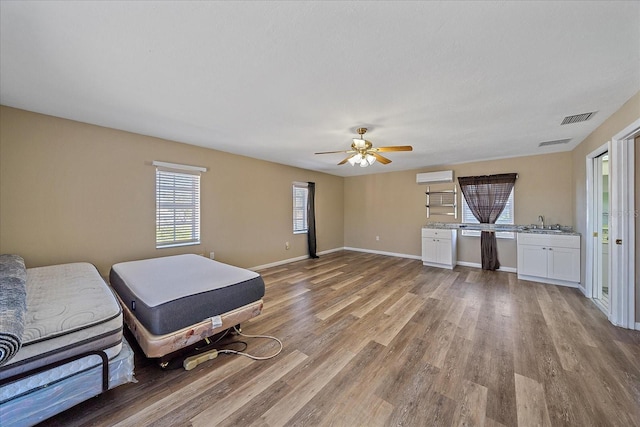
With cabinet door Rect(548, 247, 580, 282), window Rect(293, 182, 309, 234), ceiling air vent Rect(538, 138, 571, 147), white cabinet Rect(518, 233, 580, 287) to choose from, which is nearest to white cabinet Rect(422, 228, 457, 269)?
white cabinet Rect(518, 233, 580, 287)

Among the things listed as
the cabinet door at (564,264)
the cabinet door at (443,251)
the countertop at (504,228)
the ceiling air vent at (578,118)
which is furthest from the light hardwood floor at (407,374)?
the ceiling air vent at (578,118)

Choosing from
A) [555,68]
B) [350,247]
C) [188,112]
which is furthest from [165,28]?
[350,247]

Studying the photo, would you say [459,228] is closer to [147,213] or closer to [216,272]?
[216,272]

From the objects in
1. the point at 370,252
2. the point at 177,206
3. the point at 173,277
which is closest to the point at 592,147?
the point at 370,252

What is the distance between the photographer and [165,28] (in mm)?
1412

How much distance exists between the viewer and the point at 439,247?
16.7 ft

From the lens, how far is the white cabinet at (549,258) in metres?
3.74

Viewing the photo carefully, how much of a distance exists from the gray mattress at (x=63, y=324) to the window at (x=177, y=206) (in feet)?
5.39

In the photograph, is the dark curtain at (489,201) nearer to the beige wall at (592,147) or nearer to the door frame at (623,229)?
the beige wall at (592,147)

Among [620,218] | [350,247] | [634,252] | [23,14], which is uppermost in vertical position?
[23,14]

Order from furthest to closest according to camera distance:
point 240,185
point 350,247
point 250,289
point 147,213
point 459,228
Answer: point 350,247 → point 459,228 → point 240,185 → point 147,213 → point 250,289

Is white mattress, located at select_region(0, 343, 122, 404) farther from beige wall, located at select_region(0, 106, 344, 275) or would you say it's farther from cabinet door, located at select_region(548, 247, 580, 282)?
cabinet door, located at select_region(548, 247, 580, 282)

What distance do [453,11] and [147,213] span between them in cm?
403

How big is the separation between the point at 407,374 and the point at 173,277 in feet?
7.57
